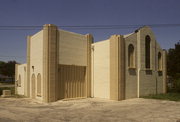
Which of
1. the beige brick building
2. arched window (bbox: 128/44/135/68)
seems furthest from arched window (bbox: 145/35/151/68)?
arched window (bbox: 128/44/135/68)

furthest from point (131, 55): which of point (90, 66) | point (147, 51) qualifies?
point (90, 66)

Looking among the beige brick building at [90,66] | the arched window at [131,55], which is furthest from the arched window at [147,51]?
the arched window at [131,55]

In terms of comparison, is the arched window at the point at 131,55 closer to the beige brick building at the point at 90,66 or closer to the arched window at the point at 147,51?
the beige brick building at the point at 90,66

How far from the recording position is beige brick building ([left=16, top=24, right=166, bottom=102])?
1819cm

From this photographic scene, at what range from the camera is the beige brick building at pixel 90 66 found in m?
18.2

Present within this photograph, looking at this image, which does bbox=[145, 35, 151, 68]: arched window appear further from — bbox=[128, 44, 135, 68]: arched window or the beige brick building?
bbox=[128, 44, 135, 68]: arched window

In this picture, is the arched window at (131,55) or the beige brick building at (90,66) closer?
the beige brick building at (90,66)

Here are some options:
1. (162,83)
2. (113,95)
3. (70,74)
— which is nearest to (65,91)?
(70,74)

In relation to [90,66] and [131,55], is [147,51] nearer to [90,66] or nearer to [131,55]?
[131,55]

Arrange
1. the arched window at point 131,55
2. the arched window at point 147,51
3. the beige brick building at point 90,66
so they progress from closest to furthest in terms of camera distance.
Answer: the beige brick building at point 90,66 → the arched window at point 131,55 → the arched window at point 147,51

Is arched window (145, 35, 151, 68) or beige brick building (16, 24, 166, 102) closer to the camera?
beige brick building (16, 24, 166, 102)

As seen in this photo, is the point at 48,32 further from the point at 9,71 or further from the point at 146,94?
the point at 9,71

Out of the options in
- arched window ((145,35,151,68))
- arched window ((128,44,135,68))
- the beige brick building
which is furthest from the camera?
arched window ((145,35,151,68))

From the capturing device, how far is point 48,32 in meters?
17.9
